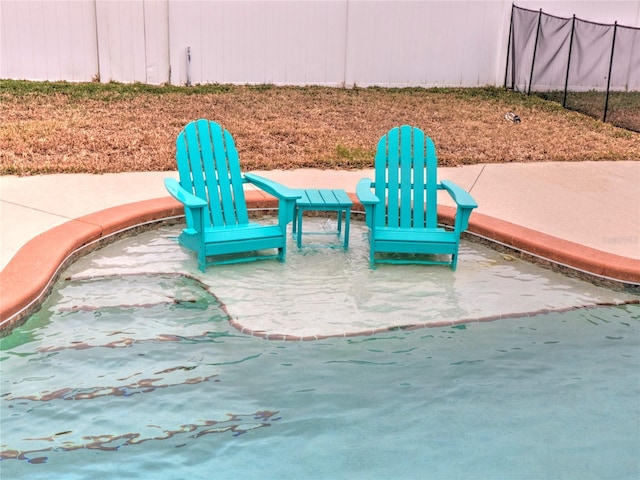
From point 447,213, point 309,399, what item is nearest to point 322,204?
point 447,213

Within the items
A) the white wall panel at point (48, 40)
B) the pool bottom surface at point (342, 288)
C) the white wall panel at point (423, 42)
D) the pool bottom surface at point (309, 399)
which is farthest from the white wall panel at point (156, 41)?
the pool bottom surface at point (309, 399)

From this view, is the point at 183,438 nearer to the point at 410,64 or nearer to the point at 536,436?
the point at 536,436

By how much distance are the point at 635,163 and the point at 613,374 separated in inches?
205

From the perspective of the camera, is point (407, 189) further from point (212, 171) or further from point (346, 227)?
point (212, 171)

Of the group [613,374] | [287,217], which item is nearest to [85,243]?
[287,217]

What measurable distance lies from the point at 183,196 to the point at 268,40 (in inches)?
332

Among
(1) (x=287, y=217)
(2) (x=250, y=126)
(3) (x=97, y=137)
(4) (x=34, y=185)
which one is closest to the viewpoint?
(1) (x=287, y=217)

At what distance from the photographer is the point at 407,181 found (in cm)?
566

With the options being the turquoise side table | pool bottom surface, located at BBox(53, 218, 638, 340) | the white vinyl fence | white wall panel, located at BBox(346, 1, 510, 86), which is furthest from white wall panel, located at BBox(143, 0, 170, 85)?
the turquoise side table

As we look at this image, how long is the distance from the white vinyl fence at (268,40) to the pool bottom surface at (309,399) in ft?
27.9

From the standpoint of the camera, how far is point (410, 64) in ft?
43.8

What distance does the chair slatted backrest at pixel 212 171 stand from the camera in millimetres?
5418

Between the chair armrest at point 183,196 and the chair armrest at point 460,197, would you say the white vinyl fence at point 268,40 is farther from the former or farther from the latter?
the chair armrest at point 460,197

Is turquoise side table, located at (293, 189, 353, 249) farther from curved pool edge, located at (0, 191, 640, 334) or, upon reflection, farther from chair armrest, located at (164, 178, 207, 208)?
chair armrest, located at (164, 178, 207, 208)
